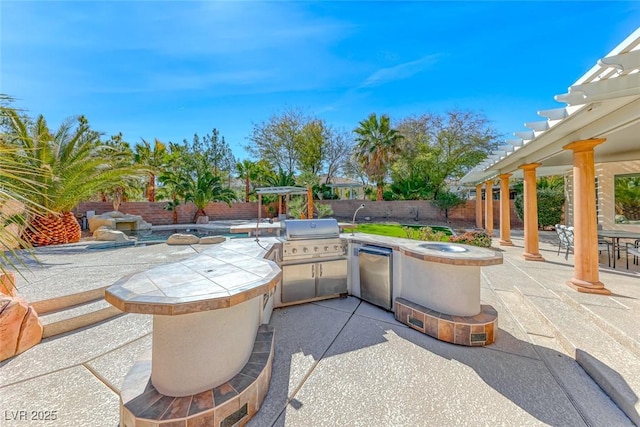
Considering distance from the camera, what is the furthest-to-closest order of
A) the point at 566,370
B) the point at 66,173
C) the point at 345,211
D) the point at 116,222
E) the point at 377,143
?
the point at 345,211
the point at 377,143
the point at 116,222
the point at 66,173
the point at 566,370

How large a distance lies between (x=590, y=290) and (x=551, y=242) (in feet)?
22.5

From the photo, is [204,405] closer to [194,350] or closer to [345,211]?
[194,350]

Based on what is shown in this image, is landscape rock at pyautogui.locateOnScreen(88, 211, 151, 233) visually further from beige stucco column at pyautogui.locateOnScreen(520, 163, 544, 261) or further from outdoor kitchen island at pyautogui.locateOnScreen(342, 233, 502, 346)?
beige stucco column at pyautogui.locateOnScreen(520, 163, 544, 261)

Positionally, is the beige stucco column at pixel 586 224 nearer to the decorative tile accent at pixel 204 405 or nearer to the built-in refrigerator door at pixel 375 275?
the built-in refrigerator door at pixel 375 275

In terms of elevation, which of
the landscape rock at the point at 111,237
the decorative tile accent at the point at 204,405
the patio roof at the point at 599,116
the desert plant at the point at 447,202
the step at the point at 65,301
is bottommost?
the decorative tile accent at the point at 204,405

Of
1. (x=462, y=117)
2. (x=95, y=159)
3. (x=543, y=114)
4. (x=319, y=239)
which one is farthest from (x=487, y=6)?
(x=462, y=117)

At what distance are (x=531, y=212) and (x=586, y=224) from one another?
2.48m

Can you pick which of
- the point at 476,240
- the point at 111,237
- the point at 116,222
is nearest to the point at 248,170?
the point at 116,222

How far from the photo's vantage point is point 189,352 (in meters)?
1.82

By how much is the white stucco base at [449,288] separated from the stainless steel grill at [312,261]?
142cm

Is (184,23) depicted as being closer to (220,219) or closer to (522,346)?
(522,346)

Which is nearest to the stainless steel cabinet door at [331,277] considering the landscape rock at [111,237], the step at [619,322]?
the step at [619,322]

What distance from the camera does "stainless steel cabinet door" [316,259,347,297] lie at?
4266mm

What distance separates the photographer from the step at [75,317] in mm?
3039
